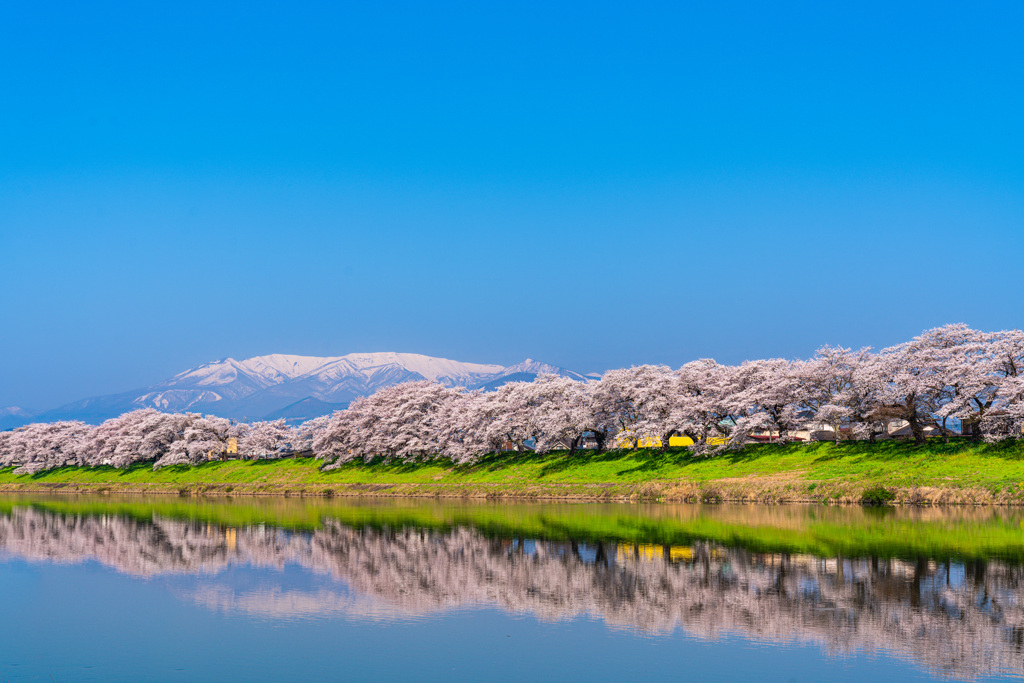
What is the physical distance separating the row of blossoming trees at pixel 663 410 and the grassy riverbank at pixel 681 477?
2.17 metres

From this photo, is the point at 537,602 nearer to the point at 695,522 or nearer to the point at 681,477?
the point at 695,522

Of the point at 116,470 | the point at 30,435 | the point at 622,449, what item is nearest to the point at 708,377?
the point at 622,449

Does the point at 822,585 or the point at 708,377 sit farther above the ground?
the point at 708,377

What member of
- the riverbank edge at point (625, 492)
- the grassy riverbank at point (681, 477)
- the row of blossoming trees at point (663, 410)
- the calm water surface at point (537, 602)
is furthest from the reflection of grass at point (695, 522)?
the row of blossoming trees at point (663, 410)

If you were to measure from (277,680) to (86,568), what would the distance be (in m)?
21.5

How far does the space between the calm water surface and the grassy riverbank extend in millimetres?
9198

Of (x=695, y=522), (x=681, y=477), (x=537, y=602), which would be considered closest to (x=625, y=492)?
(x=681, y=477)

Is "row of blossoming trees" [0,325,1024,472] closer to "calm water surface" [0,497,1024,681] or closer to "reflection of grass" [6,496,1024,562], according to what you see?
"reflection of grass" [6,496,1024,562]

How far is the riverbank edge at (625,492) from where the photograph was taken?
5309 cm

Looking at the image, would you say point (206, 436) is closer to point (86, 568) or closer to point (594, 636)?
point (86, 568)

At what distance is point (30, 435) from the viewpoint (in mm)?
133375

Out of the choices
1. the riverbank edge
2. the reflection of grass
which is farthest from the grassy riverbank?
the reflection of grass

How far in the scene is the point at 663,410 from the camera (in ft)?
267

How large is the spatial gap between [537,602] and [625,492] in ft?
141
